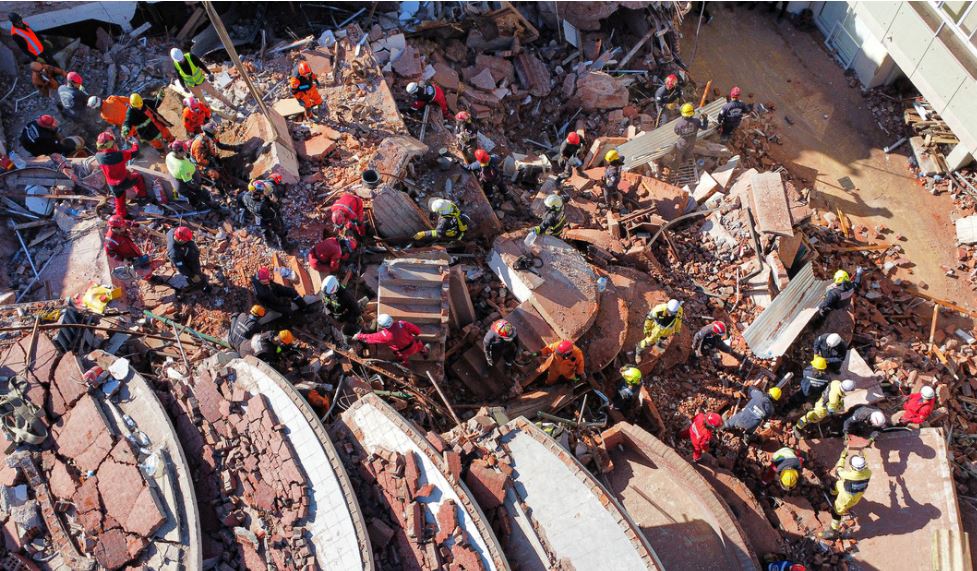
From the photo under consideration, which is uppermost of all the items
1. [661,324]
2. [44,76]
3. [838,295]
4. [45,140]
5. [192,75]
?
[838,295]

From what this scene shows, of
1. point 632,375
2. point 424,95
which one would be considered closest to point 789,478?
point 632,375

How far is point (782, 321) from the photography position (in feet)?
38.5

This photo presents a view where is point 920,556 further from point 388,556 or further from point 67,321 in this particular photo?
point 67,321

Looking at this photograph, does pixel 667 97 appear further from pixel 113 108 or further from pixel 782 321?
pixel 113 108

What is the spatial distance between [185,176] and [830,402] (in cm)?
1133

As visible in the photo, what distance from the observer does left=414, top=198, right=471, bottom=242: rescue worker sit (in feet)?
35.3

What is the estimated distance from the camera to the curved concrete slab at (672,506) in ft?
28.4

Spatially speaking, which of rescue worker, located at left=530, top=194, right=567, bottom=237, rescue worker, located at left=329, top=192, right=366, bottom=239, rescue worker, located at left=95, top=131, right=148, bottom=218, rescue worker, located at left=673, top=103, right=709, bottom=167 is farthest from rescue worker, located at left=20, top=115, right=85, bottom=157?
rescue worker, located at left=673, top=103, right=709, bottom=167

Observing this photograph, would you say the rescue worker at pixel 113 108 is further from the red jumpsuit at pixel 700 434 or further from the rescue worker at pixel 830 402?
the rescue worker at pixel 830 402

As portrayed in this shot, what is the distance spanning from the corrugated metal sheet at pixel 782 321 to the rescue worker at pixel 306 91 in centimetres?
945

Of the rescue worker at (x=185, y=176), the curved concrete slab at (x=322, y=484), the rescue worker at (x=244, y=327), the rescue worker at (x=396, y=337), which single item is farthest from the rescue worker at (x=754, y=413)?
the rescue worker at (x=185, y=176)

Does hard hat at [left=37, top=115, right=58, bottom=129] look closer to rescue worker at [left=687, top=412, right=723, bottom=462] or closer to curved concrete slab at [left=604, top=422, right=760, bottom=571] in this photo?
curved concrete slab at [left=604, top=422, right=760, bottom=571]

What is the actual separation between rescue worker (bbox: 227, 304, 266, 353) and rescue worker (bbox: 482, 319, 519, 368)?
11.5ft

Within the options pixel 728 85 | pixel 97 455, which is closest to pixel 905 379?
pixel 728 85
